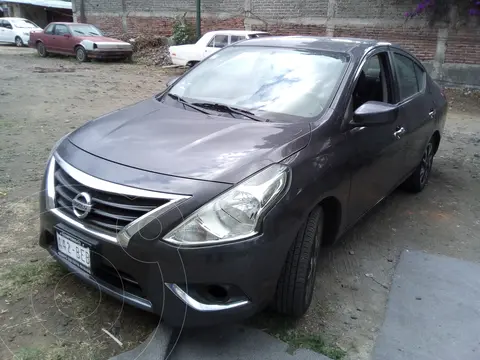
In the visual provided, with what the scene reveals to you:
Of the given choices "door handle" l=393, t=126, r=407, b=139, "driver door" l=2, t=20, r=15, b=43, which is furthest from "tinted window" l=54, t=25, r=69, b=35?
"door handle" l=393, t=126, r=407, b=139

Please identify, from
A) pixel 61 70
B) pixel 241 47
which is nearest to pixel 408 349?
pixel 241 47

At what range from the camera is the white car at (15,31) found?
2412 centimetres

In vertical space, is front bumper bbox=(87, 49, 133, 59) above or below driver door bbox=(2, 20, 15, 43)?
below

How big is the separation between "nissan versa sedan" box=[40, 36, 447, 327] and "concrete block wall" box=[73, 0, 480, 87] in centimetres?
1054

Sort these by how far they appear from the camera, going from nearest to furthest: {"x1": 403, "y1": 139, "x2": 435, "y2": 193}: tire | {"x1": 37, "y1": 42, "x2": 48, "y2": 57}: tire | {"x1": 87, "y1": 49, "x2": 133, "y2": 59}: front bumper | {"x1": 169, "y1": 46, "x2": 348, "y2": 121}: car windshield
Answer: {"x1": 169, "y1": 46, "x2": 348, "y2": 121}: car windshield
{"x1": 403, "y1": 139, "x2": 435, "y2": 193}: tire
{"x1": 87, "y1": 49, "x2": 133, "y2": 59}: front bumper
{"x1": 37, "y1": 42, "x2": 48, "y2": 57}: tire

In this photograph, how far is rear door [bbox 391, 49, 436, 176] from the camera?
3.94m

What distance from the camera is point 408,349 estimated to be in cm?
256

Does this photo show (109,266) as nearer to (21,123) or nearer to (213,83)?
(213,83)

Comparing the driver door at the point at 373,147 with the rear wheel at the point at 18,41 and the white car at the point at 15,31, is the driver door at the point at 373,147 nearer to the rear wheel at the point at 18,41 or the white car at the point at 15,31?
the white car at the point at 15,31

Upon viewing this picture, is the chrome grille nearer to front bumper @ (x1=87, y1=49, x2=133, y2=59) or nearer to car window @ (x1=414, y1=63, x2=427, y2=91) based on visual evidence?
car window @ (x1=414, y1=63, x2=427, y2=91)

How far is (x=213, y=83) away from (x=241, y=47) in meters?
0.58

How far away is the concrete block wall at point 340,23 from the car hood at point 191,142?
11.7 meters

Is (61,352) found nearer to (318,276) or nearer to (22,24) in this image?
(318,276)

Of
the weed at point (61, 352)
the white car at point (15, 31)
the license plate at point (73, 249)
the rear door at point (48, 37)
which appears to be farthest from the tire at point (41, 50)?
the weed at point (61, 352)
